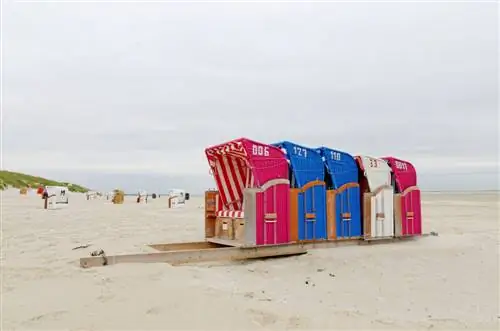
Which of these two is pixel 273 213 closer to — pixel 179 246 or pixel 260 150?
pixel 260 150

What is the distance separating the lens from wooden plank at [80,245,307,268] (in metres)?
5.64

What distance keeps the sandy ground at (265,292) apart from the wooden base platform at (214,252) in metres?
0.17

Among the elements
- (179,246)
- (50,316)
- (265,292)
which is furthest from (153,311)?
(179,246)

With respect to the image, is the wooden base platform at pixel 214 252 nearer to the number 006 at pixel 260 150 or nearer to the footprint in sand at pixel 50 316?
the number 006 at pixel 260 150

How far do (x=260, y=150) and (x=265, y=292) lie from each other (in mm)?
2759

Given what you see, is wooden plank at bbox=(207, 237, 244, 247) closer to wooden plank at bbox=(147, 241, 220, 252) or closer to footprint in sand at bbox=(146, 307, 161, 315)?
wooden plank at bbox=(147, 241, 220, 252)

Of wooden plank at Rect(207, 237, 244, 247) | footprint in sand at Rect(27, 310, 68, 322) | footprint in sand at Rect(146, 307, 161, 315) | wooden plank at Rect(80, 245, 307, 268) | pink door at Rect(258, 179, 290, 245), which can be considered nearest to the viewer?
footprint in sand at Rect(27, 310, 68, 322)

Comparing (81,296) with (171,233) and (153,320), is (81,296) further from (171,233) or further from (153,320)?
(171,233)

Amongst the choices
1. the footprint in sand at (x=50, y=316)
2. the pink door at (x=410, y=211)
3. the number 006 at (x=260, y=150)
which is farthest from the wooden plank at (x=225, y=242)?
the pink door at (x=410, y=211)

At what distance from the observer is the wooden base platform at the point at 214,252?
18.8 ft

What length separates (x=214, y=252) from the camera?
6.52 m

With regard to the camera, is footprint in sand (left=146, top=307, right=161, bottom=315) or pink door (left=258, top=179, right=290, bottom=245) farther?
pink door (left=258, top=179, right=290, bottom=245)

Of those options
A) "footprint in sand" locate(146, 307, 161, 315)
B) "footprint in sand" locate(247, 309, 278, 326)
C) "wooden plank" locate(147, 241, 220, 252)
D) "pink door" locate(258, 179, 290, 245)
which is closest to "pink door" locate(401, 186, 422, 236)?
"pink door" locate(258, 179, 290, 245)

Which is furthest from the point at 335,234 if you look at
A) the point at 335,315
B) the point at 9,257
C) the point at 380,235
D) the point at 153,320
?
the point at 9,257
